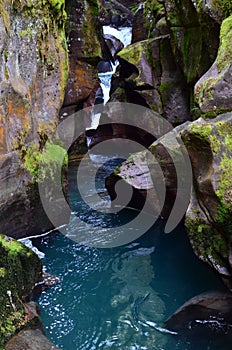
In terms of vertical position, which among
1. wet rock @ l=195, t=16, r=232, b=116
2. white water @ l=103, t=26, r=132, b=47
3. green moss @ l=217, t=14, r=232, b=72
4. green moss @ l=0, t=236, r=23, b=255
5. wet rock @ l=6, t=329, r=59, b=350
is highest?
white water @ l=103, t=26, r=132, b=47

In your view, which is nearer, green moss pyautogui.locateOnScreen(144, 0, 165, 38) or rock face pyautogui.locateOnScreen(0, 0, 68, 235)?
rock face pyautogui.locateOnScreen(0, 0, 68, 235)

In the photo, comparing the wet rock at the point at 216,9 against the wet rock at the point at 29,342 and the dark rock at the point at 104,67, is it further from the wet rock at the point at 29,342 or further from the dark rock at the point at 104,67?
the dark rock at the point at 104,67

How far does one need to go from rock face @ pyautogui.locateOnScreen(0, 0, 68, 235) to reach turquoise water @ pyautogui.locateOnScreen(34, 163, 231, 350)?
107 centimetres

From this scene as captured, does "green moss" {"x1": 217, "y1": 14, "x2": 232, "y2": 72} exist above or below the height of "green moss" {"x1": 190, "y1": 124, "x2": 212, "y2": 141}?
above

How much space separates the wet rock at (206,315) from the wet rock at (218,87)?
104 inches

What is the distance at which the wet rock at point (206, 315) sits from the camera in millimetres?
5664

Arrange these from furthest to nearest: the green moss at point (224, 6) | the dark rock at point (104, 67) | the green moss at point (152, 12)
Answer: the dark rock at point (104, 67), the green moss at point (152, 12), the green moss at point (224, 6)

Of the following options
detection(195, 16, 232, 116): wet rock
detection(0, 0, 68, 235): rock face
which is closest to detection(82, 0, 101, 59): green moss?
detection(0, 0, 68, 235): rock face

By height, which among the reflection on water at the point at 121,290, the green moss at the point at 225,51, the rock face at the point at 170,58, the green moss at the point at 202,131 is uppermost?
the rock face at the point at 170,58

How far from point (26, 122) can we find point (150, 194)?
10.7 feet

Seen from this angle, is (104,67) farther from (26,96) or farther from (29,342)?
(29,342)

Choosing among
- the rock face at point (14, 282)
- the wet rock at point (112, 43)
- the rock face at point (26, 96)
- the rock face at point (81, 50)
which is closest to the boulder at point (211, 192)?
the rock face at point (14, 282)

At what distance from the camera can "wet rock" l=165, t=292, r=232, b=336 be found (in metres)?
5.66

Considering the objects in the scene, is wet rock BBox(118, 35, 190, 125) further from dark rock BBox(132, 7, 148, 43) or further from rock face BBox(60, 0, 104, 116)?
dark rock BBox(132, 7, 148, 43)
